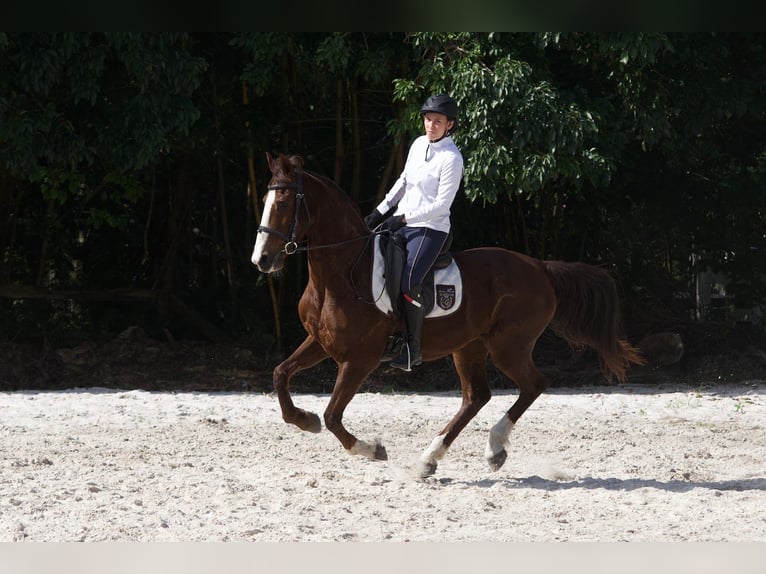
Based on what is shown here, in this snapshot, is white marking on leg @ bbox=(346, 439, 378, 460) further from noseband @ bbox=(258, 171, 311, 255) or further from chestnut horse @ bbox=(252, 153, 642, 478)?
noseband @ bbox=(258, 171, 311, 255)

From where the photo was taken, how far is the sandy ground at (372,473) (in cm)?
555

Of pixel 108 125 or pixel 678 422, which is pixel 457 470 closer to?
pixel 678 422

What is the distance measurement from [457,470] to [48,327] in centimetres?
971

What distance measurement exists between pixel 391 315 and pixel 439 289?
383 mm

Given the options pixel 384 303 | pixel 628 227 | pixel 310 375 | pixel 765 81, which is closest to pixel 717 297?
pixel 628 227

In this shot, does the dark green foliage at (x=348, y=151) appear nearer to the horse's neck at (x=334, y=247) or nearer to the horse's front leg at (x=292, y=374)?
the horse's neck at (x=334, y=247)

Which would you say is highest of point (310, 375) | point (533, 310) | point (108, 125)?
point (108, 125)

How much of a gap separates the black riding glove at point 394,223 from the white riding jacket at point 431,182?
0.05 metres

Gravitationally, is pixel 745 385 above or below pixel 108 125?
below

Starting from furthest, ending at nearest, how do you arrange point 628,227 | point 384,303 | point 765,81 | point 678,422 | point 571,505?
point 628,227 < point 765,81 < point 678,422 < point 384,303 < point 571,505

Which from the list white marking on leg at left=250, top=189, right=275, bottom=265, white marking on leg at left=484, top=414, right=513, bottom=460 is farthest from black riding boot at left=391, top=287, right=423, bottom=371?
white marking on leg at left=250, top=189, right=275, bottom=265

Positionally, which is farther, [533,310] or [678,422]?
[678,422]

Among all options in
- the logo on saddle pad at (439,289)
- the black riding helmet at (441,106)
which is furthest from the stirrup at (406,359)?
the black riding helmet at (441,106)

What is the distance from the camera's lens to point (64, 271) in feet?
54.7
